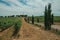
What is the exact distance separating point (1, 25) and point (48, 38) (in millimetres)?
19795

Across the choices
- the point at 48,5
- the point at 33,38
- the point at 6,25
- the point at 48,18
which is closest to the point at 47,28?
the point at 48,18

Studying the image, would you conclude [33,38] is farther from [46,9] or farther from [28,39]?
[46,9]

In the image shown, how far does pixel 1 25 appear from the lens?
3931 cm

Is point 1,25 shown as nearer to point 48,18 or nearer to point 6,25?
point 6,25

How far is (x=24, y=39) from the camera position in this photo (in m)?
23.1

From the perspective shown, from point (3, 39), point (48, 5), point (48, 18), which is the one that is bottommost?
point (3, 39)

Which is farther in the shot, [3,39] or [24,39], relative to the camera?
[3,39]

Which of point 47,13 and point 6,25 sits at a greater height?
point 47,13

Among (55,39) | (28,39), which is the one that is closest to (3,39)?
(28,39)

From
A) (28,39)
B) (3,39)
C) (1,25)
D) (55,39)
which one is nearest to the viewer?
(55,39)

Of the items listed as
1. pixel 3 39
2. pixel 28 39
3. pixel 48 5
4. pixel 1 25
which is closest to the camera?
pixel 28 39

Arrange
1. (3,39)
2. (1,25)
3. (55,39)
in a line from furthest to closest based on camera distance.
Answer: (1,25) → (3,39) → (55,39)

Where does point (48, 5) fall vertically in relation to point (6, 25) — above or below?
above

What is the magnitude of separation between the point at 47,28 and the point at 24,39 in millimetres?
8648
